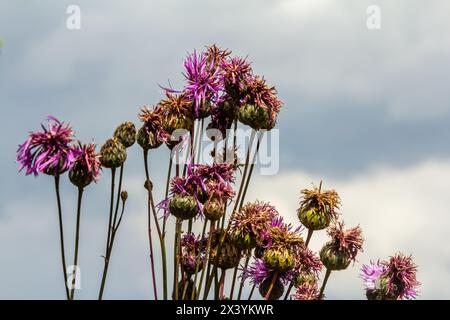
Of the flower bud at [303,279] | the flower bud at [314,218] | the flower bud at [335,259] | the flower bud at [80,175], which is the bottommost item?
the flower bud at [303,279]

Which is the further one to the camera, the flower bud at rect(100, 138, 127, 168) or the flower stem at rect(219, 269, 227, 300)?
the flower bud at rect(100, 138, 127, 168)

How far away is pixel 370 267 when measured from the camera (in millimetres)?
9055

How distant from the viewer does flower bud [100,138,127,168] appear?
8.23 meters

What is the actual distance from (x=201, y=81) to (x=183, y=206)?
52.3 inches

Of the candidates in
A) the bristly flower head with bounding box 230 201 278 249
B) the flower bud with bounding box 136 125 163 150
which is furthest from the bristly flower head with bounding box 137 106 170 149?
the bristly flower head with bounding box 230 201 278 249

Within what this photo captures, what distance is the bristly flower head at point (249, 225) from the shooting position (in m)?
8.02

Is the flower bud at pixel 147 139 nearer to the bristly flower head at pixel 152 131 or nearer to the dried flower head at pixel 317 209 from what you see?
the bristly flower head at pixel 152 131

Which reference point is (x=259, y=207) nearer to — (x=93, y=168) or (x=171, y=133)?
(x=171, y=133)

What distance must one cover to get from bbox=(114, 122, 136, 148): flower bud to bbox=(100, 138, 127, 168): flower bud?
0.77 ft

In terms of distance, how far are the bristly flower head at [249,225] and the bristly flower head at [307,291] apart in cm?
57

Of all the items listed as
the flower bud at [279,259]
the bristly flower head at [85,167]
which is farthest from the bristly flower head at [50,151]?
the flower bud at [279,259]

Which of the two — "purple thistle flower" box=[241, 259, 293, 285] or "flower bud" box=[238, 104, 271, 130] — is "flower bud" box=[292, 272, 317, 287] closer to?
"purple thistle flower" box=[241, 259, 293, 285]

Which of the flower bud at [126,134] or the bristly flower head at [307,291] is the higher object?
the flower bud at [126,134]
